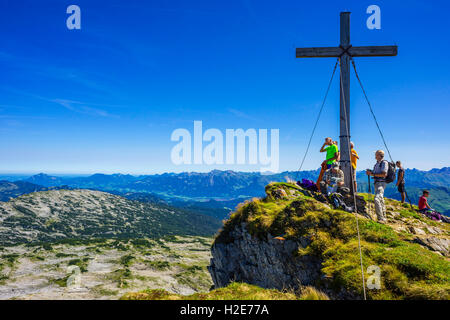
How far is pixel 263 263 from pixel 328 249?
5.38m

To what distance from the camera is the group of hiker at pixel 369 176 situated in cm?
1403

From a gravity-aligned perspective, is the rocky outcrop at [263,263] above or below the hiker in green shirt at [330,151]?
below

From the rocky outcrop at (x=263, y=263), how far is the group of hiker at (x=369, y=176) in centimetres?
485

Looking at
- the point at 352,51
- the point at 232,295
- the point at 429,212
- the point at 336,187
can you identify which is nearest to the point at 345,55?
the point at 352,51

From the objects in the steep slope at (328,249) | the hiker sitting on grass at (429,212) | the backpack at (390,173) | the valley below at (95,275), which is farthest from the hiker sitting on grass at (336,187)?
the valley below at (95,275)

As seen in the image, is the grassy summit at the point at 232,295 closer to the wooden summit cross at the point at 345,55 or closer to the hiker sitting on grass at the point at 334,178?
the hiker sitting on grass at the point at 334,178

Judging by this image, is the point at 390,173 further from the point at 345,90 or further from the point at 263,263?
the point at 263,263

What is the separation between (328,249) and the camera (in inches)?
424

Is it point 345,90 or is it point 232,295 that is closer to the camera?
point 232,295

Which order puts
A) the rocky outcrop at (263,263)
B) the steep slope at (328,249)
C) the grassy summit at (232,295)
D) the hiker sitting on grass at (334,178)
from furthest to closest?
1. the hiker sitting on grass at (334,178)
2. the rocky outcrop at (263,263)
3. the steep slope at (328,249)
4. the grassy summit at (232,295)

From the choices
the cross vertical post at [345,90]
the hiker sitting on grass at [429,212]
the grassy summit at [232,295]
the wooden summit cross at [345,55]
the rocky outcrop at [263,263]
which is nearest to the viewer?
the grassy summit at [232,295]

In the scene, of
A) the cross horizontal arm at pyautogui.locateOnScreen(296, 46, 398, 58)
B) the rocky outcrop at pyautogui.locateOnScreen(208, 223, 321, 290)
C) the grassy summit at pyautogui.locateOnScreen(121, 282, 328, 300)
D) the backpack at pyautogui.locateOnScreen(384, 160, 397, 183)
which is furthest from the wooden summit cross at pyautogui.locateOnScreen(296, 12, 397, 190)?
the grassy summit at pyautogui.locateOnScreen(121, 282, 328, 300)

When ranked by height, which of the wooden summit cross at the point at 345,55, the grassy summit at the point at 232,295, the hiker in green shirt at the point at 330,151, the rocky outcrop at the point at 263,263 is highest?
the wooden summit cross at the point at 345,55

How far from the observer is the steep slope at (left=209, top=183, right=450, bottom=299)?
789 cm
